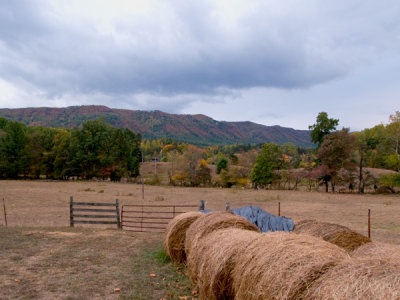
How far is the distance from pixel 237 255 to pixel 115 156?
2360 inches

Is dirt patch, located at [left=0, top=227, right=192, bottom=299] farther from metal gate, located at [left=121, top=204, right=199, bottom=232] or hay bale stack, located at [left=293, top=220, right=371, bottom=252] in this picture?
hay bale stack, located at [left=293, top=220, right=371, bottom=252]

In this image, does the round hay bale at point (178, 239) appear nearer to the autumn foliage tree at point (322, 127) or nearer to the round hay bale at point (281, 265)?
the round hay bale at point (281, 265)

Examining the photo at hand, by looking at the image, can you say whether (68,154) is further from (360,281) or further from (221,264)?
(360,281)

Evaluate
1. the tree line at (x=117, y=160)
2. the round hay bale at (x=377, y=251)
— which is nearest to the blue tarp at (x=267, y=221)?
the round hay bale at (x=377, y=251)

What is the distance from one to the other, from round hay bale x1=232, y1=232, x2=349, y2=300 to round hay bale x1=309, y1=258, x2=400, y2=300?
147 mm

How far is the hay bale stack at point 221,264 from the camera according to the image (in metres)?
4.70

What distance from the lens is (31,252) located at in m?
8.97

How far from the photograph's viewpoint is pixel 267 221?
27.5 ft

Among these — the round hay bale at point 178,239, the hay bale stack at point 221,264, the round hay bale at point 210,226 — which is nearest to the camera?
the hay bale stack at point 221,264

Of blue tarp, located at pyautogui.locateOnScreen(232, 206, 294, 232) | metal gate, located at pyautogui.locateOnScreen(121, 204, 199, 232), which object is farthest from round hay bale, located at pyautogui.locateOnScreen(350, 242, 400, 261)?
metal gate, located at pyautogui.locateOnScreen(121, 204, 199, 232)

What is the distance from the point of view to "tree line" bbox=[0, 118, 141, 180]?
58875 mm

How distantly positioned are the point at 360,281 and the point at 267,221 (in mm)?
5751

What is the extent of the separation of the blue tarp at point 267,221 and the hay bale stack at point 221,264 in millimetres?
2712

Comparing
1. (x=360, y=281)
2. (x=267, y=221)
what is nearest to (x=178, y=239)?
(x=267, y=221)
